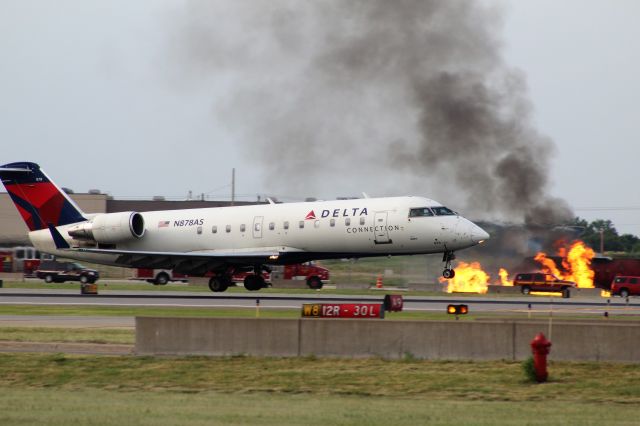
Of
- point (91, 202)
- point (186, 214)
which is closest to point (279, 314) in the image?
point (186, 214)

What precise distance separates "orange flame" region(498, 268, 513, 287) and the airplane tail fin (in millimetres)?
23314

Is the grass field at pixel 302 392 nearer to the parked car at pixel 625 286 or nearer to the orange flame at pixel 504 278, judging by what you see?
the orange flame at pixel 504 278

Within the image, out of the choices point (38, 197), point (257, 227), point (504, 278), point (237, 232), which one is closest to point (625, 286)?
point (504, 278)

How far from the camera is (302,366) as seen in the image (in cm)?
1980

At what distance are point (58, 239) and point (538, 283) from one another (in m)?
26.8

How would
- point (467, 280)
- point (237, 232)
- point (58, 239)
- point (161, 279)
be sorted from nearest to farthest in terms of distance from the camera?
point (237, 232)
point (58, 239)
point (467, 280)
point (161, 279)

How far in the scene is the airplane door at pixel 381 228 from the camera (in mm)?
44438

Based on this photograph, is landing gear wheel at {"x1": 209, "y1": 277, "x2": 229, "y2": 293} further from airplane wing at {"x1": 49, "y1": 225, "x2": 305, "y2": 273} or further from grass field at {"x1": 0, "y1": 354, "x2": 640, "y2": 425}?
grass field at {"x1": 0, "y1": 354, "x2": 640, "y2": 425}

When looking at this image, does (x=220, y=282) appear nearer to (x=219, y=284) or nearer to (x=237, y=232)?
(x=219, y=284)

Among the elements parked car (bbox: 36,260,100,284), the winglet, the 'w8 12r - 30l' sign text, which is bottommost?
the 'w8 12r - 30l' sign text

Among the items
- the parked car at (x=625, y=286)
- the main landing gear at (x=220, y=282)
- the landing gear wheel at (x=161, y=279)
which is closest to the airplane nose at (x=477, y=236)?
the main landing gear at (x=220, y=282)

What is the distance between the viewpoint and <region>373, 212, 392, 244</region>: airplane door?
4444 cm

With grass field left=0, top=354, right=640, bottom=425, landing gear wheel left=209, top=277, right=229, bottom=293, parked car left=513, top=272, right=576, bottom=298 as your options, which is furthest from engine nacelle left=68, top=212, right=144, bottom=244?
grass field left=0, top=354, right=640, bottom=425

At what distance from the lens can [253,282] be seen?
164 feet
